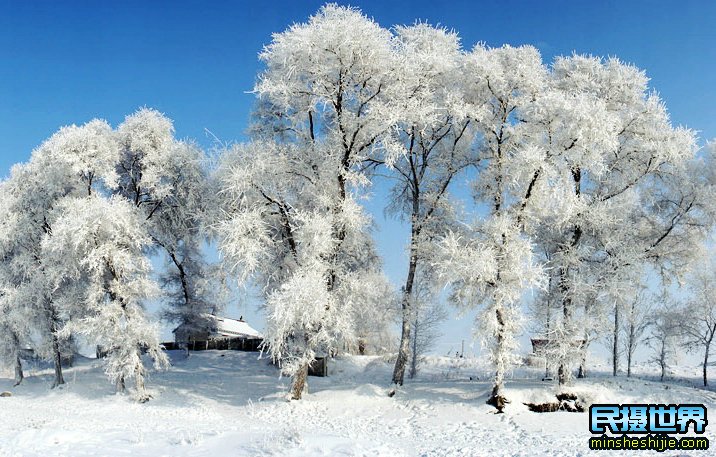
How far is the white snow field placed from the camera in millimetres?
15766

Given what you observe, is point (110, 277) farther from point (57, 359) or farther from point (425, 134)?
point (425, 134)

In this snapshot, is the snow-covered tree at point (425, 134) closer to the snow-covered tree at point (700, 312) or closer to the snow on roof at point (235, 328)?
the snow-covered tree at point (700, 312)

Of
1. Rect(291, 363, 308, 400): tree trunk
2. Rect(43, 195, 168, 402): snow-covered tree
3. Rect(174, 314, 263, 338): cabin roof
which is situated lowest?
Rect(291, 363, 308, 400): tree trunk

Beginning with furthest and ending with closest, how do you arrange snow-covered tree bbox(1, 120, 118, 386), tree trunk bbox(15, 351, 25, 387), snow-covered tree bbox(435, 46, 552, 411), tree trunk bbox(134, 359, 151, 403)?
tree trunk bbox(15, 351, 25, 387)
snow-covered tree bbox(1, 120, 118, 386)
tree trunk bbox(134, 359, 151, 403)
snow-covered tree bbox(435, 46, 552, 411)

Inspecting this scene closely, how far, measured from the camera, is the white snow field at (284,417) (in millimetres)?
15766

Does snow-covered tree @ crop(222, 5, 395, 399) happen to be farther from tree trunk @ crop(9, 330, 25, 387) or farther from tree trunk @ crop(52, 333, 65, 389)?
tree trunk @ crop(9, 330, 25, 387)

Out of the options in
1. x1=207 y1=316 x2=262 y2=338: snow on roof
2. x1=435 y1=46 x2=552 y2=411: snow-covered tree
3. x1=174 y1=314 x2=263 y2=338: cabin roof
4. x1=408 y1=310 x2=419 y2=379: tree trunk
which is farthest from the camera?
x1=207 y1=316 x2=262 y2=338: snow on roof

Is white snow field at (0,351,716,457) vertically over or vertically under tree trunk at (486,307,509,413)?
under

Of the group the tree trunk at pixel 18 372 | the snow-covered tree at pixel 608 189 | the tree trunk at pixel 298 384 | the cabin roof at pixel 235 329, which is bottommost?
the tree trunk at pixel 18 372

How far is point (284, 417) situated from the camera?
22.7 meters

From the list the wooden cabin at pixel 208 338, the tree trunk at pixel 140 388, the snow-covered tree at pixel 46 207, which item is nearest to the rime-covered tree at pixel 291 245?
the tree trunk at pixel 140 388

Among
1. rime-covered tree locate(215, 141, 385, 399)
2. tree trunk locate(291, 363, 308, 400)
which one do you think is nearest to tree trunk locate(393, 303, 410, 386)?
rime-covered tree locate(215, 141, 385, 399)

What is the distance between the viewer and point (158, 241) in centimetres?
3422

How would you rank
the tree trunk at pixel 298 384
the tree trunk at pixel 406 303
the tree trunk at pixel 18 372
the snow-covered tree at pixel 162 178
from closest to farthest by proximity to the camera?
the tree trunk at pixel 298 384, the tree trunk at pixel 406 303, the snow-covered tree at pixel 162 178, the tree trunk at pixel 18 372
